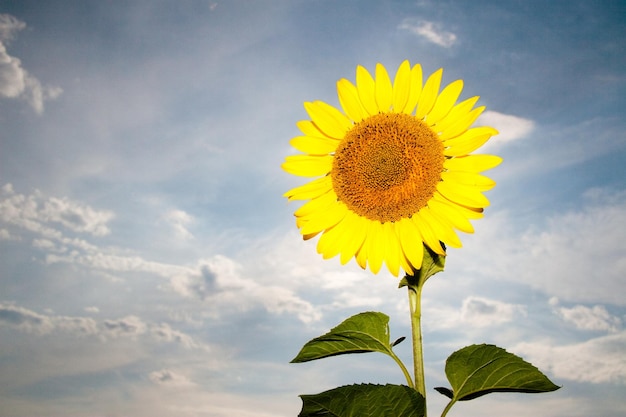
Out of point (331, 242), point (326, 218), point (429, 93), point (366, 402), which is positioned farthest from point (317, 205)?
point (366, 402)

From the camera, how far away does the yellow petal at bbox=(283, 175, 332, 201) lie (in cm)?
403

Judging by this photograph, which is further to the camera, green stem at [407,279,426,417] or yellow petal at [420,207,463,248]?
yellow petal at [420,207,463,248]

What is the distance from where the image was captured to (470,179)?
12.1 ft

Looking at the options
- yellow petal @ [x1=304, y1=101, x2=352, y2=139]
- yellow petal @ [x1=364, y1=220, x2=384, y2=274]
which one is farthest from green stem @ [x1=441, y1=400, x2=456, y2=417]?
yellow petal @ [x1=304, y1=101, x2=352, y2=139]

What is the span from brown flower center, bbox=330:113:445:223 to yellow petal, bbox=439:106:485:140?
0.08m

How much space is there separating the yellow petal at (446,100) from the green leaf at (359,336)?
1.50 metres

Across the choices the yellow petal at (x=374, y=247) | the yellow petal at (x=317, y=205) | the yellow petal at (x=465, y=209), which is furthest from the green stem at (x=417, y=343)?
the yellow petal at (x=317, y=205)

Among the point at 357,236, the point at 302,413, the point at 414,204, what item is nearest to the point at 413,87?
the point at 414,204

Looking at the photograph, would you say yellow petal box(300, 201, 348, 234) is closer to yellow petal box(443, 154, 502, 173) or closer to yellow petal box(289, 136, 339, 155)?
yellow petal box(289, 136, 339, 155)

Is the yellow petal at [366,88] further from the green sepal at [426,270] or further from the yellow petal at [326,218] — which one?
the green sepal at [426,270]

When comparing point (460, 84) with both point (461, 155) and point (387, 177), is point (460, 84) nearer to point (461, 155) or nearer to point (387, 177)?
point (461, 155)

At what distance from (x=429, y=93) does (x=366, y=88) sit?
1.53 feet

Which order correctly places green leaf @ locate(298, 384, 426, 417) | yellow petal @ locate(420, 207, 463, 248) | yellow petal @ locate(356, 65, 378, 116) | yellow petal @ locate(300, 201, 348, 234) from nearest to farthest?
1. green leaf @ locate(298, 384, 426, 417)
2. yellow petal @ locate(420, 207, 463, 248)
3. yellow petal @ locate(356, 65, 378, 116)
4. yellow petal @ locate(300, 201, 348, 234)

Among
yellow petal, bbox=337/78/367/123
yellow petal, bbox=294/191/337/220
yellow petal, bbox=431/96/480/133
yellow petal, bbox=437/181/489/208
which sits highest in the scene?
yellow petal, bbox=337/78/367/123
